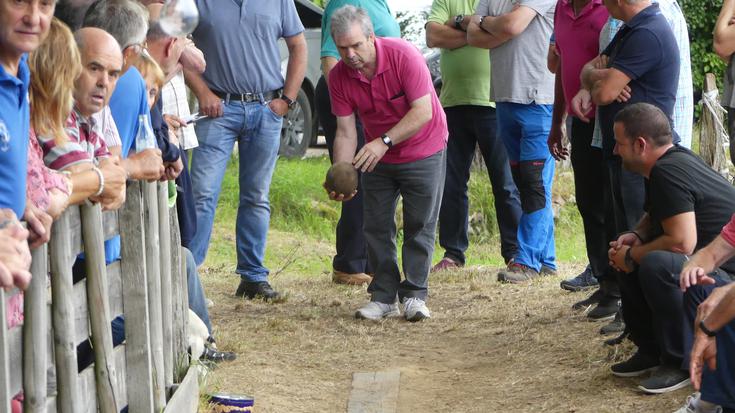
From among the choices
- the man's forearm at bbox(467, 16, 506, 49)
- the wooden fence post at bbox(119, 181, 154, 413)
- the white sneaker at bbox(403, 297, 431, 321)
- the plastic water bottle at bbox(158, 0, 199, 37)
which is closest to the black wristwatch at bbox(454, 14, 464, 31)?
the man's forearm at bbox(467, 16, 506, 49)

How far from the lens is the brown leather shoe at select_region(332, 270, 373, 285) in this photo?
28.0 ft

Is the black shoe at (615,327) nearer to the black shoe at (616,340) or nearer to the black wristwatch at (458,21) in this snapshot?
the black shoe at (616,340)

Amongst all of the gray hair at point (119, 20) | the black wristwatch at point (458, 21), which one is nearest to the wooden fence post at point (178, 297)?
the gray hair at point (119, 20)

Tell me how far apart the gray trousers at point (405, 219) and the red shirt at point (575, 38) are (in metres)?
0.89

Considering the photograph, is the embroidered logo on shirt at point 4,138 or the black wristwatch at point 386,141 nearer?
the embroidered logo on shirt at point 4,138

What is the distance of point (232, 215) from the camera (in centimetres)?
1152

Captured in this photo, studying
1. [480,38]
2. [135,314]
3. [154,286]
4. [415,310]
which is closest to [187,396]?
[154,286]

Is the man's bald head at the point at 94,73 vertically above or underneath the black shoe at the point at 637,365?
above

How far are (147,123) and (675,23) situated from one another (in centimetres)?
316

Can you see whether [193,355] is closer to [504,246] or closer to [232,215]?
[504,246]

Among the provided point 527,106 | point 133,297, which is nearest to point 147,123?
point 133,297

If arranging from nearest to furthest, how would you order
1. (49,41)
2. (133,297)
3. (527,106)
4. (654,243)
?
(49,41), (133,297), (654,243), (527,106)

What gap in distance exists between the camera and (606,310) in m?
6.68

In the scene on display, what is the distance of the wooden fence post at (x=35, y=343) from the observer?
3.17 meters
